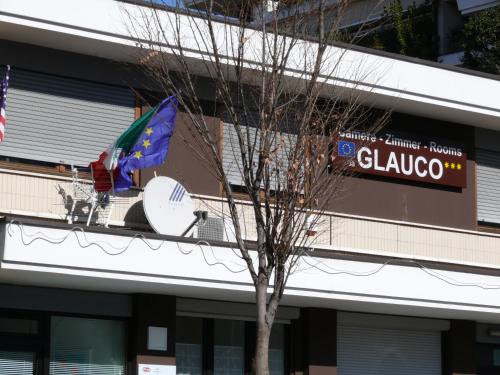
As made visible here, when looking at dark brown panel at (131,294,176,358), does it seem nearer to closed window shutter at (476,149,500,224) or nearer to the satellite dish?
the satellite dish

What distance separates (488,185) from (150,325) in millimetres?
8489

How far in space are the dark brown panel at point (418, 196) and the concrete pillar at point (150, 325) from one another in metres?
4.09

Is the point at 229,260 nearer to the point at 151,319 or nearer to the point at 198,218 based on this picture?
the point at 198,218

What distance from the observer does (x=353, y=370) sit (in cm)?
2416

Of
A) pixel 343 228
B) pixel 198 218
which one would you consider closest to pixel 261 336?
pixel 198 218

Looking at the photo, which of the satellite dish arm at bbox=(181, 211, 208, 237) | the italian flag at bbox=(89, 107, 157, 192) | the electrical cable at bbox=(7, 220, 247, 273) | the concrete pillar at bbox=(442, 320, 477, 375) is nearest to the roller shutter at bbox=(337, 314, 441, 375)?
the concrete pillar at bbox=(442, 320, 477, 375)

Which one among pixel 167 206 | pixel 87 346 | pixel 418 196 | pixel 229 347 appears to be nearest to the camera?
pixel 167 206

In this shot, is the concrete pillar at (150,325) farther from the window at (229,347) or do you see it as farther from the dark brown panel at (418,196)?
the dark brown panel at (418,196)

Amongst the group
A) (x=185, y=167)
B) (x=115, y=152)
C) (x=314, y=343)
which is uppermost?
(x=185, y=167)

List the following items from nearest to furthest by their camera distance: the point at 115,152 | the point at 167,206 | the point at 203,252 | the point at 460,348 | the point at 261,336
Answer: the point at 261,336, the point at 203,252, the point at 115,152, the point at 167,206, the point at 460,348

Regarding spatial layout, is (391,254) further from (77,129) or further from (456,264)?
(77,129)

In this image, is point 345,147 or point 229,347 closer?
point 229,347

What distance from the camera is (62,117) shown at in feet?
70.3

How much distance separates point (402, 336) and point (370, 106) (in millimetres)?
4418
